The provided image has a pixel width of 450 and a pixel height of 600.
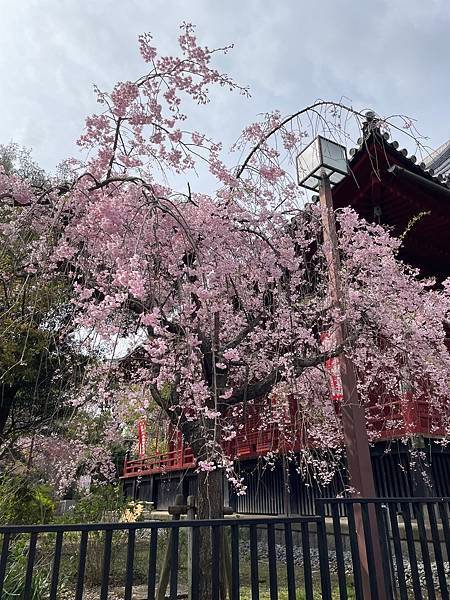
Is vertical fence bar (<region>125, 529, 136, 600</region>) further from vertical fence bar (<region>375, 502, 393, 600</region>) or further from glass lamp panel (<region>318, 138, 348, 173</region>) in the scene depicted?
glass lamp panel (<region>318, 138, 348, 173</region>)

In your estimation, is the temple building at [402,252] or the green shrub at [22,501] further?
the green shrub at [22,501]

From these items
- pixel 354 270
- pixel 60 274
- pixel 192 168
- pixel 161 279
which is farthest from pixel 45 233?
pixel 354 270

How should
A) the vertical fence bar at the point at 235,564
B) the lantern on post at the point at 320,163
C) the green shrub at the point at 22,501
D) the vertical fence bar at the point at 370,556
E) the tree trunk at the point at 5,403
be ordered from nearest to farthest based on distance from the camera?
1. the vertical fence bar at the point at 235,564
2. the vertical fence bar at the point at 370,556
3. the lantern on post at the point at 320,163
4. the green shrub at the point at 22,501
5. the tree trunk at the point at 5,403

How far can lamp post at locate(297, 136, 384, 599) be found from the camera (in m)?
4.41

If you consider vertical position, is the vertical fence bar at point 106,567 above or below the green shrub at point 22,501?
below

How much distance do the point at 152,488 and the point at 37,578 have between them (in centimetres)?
1136

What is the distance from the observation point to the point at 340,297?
16.4 ft

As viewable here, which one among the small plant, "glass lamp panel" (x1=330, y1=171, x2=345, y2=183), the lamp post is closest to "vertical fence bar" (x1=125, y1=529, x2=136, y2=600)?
the lamp post

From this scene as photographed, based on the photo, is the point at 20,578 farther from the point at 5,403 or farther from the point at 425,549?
the point at 425,549

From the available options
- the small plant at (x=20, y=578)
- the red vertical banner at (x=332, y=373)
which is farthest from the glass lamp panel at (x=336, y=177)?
the small plant at (x=20, y=578)

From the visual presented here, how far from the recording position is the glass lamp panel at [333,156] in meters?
5.04

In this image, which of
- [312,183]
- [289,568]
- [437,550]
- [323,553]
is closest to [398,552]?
[437,550]

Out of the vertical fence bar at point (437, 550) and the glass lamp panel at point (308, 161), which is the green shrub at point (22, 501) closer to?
the vertical fence bar at point (437, 550)

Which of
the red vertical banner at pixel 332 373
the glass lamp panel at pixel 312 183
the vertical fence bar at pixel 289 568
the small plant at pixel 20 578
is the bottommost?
the small plant at pixel 20 578
